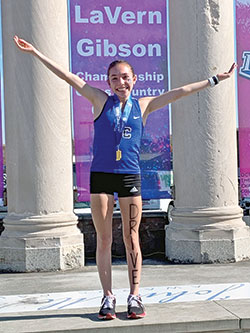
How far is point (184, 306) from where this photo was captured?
190 inches

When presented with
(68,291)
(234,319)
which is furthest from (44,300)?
(234,319)

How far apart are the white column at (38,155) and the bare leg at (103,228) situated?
2894 millimetres

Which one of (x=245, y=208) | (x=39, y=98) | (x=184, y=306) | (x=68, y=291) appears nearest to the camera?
(x=184, y=306)

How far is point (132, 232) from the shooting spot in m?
4.48

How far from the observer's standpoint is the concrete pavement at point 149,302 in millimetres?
4285

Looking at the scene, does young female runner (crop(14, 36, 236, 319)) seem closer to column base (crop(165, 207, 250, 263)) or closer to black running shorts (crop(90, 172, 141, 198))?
black running shorts (crop(90, 172, 141, 198))

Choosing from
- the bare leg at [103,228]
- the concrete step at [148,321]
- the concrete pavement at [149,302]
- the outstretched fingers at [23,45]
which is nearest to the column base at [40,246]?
the concrete pavement at [149,302]

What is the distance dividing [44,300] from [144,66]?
4.50 meters

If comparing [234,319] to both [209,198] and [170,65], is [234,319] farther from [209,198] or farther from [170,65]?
[170,65]

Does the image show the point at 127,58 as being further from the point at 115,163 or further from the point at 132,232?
the point at 132,232

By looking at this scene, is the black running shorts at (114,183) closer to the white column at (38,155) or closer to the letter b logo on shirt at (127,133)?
the letter b logo on shirt at (127,133)

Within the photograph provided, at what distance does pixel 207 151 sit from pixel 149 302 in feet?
10.1

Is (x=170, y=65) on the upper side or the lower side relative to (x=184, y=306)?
upper

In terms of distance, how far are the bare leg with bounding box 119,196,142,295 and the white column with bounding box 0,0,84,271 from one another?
2.95 metres
